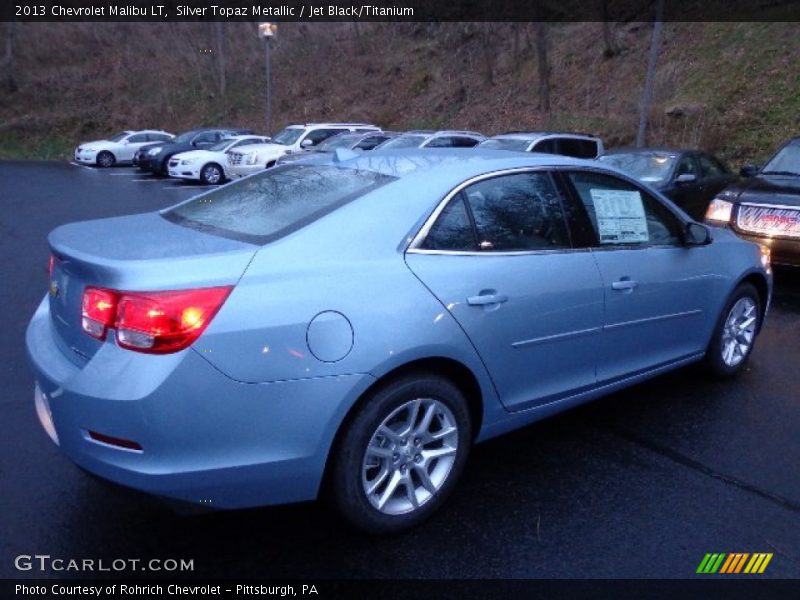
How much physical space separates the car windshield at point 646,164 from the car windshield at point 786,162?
1536mm

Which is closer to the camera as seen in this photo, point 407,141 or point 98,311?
point 98,311

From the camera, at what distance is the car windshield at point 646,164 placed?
33.9 feet

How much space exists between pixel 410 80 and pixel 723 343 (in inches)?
1278

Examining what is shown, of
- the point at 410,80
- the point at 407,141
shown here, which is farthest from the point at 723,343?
the point at 410,80

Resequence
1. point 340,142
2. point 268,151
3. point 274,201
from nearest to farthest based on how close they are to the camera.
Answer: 1. point 274,201
2. point 340,142
3. point 268,151

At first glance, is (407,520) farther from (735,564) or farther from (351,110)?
(351,110)

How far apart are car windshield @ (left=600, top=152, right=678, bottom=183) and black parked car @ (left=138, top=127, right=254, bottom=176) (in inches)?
637

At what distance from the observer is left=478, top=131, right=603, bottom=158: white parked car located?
13016mm

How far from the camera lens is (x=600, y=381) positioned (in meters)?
3.99

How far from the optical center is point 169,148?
2369 cm

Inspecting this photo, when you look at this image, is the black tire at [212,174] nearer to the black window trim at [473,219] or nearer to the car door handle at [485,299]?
the black window trim at [473,219]

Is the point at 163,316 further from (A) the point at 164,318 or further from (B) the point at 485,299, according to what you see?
(B) the point at 485,299

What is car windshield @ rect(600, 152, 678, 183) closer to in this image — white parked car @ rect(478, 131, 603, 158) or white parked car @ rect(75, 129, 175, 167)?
white parked car @ rect(478, 131, 603, 158)
